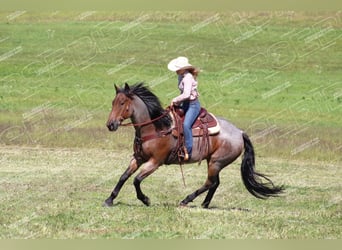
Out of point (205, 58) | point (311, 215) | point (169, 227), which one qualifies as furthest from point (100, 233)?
point (205, 58)

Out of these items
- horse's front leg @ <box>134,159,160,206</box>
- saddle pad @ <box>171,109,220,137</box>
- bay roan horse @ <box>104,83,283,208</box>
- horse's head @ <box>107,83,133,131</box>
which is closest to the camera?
horse's head @ <box>107,83,133,131</box>

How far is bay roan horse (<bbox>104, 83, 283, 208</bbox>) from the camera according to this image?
13.0 m

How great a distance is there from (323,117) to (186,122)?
18.4m

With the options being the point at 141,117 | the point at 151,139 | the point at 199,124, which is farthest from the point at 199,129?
the point at 141,117

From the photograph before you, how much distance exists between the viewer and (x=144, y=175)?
13.2 meters

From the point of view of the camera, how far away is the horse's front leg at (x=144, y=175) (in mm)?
13148

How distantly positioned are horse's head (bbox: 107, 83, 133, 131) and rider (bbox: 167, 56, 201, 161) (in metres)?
0.70

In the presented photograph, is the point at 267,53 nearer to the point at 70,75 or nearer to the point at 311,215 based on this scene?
the point at 70,75

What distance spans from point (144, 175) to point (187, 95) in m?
1.33

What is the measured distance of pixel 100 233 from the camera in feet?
35.9

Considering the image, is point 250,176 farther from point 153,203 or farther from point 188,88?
point 188,88

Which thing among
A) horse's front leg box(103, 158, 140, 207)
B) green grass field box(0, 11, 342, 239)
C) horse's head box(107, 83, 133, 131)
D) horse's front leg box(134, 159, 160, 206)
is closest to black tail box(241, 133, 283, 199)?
green grass field box(0, 11, 342, 239)

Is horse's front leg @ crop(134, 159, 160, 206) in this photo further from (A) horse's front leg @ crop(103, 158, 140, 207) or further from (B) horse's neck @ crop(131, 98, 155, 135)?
(B) horse's neck @ crop(131, 98, 155, 135)

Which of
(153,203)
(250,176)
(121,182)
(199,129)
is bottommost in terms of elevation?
(250,176)
